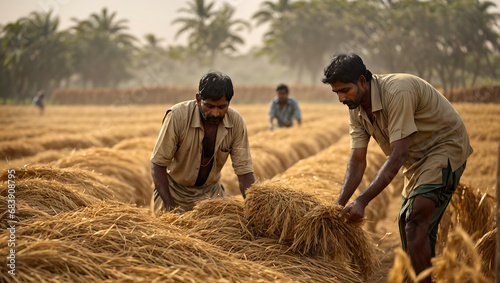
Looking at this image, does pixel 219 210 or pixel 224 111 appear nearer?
pixel 219 210

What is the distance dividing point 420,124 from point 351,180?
64 cm

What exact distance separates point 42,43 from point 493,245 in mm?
55996

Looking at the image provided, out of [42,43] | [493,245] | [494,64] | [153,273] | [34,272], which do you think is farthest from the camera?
[42,43]

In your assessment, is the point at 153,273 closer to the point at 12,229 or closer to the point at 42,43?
the point at 12,229

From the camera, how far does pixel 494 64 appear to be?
43094 millimetres

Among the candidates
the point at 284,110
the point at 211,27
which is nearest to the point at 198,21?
the point at 211,27

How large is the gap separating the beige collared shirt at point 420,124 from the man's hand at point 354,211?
1.59 ft

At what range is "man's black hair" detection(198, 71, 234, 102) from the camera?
3.37 m

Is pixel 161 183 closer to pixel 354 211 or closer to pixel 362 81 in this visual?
pixel 354 211

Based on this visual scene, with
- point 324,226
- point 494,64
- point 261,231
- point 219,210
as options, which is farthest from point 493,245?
point 494,64

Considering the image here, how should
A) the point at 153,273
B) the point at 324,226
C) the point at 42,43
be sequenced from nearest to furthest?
the point at 153,273
the point at 324,226
the point at 42,43

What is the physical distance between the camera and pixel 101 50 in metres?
57.7

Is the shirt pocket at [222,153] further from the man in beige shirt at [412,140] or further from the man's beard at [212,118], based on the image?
the man in beige shirt at [412,140]

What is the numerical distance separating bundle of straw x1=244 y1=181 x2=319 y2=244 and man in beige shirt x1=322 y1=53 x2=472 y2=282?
30 centimetres
